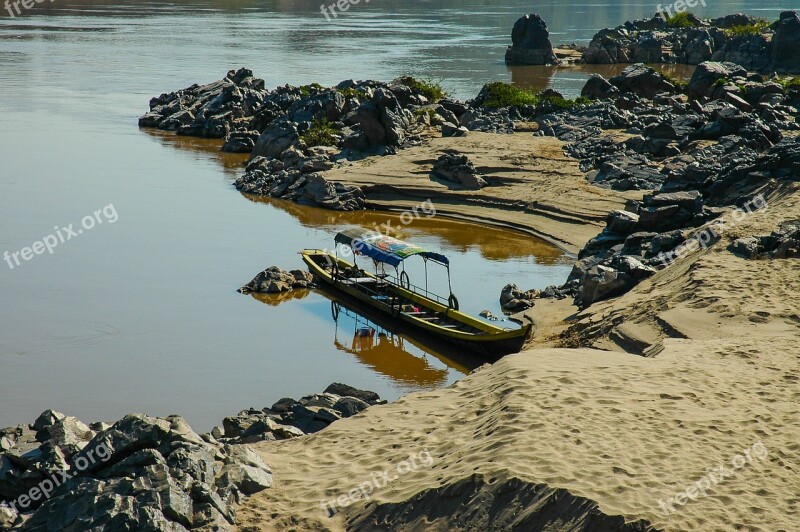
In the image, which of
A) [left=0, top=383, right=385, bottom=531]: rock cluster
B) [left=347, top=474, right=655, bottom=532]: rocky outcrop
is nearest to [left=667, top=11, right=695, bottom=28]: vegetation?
[left=0, top=383, right=385, bottom=531]: rock cluster

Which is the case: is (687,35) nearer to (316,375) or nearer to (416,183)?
(416,183)

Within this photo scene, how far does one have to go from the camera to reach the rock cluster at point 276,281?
2653cm

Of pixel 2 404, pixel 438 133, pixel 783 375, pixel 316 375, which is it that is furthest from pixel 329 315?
pixel 438 133

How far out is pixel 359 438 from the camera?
46.8 ft

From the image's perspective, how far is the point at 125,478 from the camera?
466 inches

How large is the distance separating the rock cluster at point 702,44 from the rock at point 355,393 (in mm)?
57593

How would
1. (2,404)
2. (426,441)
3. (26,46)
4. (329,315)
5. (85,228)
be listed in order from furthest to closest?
(26,46) < (85,228) < (329,315) < (2,404) < (426,441)

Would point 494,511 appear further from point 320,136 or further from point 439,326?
point 320,136

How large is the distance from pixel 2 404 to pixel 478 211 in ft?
62.6

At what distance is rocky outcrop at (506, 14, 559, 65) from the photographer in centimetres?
8419

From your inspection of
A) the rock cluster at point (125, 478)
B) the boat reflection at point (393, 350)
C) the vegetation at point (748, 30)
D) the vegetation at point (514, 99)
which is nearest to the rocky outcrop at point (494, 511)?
Result: the rock cluster at point (125, 478)

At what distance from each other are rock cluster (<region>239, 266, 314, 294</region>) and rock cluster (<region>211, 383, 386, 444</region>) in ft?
30.2

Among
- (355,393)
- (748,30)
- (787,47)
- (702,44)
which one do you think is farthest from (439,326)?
(702,44)

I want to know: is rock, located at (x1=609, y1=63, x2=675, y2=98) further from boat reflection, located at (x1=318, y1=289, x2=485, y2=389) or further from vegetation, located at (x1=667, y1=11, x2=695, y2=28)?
vegetation, located at (x1=667, y1=11, x2=695, y2=28)
